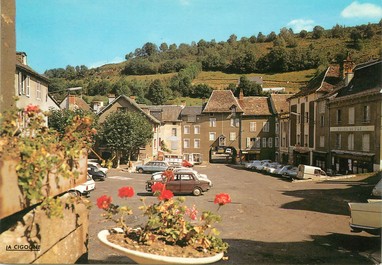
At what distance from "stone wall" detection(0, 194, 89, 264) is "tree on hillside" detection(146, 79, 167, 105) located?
55.5 m

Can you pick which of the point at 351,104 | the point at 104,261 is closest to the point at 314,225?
the point at 104,261

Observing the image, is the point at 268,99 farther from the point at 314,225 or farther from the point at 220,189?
the point at 314,225

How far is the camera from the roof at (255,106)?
170ft

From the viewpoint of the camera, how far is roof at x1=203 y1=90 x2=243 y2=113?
5194 cm

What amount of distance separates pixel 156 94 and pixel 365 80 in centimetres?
4207

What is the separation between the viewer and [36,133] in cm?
353

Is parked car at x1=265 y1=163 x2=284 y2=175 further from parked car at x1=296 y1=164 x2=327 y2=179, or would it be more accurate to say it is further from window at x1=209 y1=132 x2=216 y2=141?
window at x1=209 y1=132 x2=216 y2=141

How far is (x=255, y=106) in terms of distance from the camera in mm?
52594

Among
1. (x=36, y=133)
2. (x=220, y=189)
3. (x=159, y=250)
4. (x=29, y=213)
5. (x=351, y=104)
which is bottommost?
(x=220, y=189)

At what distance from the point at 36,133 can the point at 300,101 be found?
4025 cm

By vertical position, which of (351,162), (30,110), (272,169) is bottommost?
(272,169)

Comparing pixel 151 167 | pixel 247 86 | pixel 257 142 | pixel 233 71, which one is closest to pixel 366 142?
pixel 151 167

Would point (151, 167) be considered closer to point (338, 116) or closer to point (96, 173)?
point (96, 173)

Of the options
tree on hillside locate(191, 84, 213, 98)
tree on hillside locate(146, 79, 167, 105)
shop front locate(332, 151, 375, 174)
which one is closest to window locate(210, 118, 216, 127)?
tree on hillside locate(191, 84, 213, 98)
